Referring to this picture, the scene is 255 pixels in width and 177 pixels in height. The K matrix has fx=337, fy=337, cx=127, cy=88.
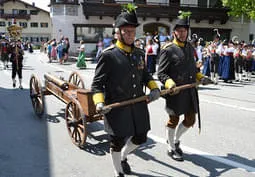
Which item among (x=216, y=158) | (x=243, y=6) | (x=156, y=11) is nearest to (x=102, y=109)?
(x=216, y=158)

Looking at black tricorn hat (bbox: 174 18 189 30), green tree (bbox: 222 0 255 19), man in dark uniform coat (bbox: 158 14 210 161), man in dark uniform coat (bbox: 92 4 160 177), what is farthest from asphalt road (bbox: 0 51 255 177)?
green tree (bbox: 222 0 255 19)

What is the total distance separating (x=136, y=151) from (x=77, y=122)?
42.7 inches

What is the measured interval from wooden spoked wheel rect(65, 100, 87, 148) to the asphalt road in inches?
5.4

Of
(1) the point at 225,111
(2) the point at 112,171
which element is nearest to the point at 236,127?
(1) the point at 225,111

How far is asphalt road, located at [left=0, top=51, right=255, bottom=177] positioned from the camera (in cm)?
467

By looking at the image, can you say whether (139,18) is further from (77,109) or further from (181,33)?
(181,33)

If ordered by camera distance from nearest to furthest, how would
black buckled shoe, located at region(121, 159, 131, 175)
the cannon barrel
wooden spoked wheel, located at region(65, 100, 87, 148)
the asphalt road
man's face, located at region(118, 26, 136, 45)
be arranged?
man's face, located at region(118, 26, 136, 45) < black buckled shoe, located at region(121, 159, 131, 175) < the asphalt road < wooden spoked wheel, located at region(65, 100, 87, 148) < the cannon barrel

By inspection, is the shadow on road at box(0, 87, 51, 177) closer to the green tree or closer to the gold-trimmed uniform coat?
the gold-trimmed uniform coat

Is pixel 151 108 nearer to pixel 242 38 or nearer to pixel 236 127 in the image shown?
pixel 236 127

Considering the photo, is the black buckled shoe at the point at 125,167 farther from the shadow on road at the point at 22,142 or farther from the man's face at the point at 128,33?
the man's face at the point at 128,33

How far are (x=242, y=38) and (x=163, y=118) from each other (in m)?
29.0

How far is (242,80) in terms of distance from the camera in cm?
1517

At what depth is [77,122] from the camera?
5.58 meters

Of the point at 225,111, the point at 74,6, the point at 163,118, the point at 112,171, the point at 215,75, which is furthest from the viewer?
the point at 74,6
